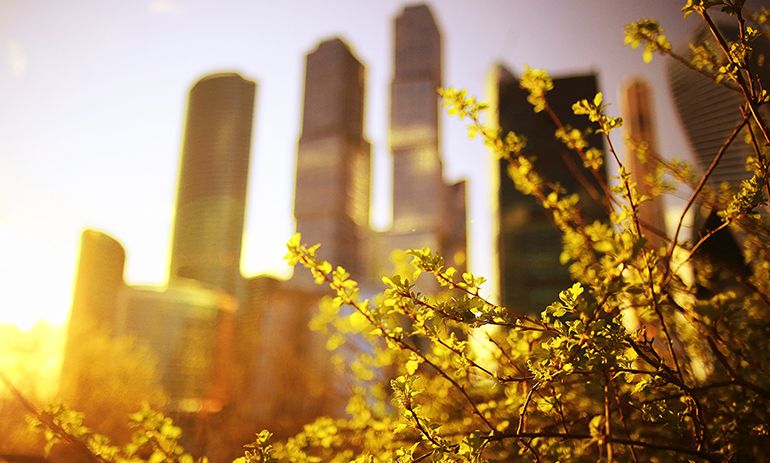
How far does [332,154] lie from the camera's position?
10438cm

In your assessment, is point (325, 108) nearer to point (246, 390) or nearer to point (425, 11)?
point (425, 11)

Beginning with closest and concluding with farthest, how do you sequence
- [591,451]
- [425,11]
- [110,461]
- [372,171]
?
[110,461], [591,451], [425,11], [372,171]

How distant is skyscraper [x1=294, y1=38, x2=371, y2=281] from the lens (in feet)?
343

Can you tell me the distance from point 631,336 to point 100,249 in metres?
66.0

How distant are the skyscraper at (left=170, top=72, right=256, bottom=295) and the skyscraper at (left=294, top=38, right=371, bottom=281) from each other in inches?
1319

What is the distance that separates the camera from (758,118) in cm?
136

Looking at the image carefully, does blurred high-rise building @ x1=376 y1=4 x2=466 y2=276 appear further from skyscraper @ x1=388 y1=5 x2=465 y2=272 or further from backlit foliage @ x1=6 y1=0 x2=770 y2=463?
Answer: backlit foliage @ x1=6 y1=0 x2=770 y2=463

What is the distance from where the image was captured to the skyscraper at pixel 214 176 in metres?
130

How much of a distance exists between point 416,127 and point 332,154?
861 inches

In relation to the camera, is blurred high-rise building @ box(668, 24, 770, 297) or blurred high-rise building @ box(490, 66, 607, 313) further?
blurred high-rise building @ box(490, 66, 607, 313)

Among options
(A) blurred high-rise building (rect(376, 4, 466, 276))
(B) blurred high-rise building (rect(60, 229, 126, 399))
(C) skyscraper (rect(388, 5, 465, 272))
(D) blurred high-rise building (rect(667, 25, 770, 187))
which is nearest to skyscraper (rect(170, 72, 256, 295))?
(C) skyscraper (rect(388, 5, 465, 272))

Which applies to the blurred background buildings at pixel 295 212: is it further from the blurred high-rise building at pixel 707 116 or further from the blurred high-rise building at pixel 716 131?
the blurred high-rise building at pixel 716 131

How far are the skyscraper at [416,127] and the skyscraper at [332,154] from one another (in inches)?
467

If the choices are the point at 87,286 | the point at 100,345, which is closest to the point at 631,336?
the point at 100,345
